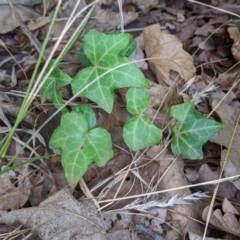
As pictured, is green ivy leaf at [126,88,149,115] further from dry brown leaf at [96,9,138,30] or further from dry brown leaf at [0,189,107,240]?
dry brown leaf at [96,9,138,30]

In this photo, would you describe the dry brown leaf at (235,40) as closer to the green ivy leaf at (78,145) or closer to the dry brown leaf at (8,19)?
the green ivy leaf at (78,145)

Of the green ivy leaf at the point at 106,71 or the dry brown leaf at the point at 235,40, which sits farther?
the dry brown leaf at the point at 235,40

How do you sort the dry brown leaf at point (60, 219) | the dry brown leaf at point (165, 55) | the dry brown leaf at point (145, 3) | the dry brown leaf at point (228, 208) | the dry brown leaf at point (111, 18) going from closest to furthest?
the dry brown leaf at point (60, 219), the dry brown leaf at point (228, 208), the dry brown leaf at point (165, 55), the dry brown leaf at point (111, 18), the dry brown leaf at point (145, 3)

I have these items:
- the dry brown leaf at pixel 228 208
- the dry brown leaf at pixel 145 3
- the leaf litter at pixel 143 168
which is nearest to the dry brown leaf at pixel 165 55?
the leaf litter at pixel 143 168

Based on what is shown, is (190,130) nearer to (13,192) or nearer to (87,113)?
(87,113)

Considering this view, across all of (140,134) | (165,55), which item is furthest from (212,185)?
(165,55)
